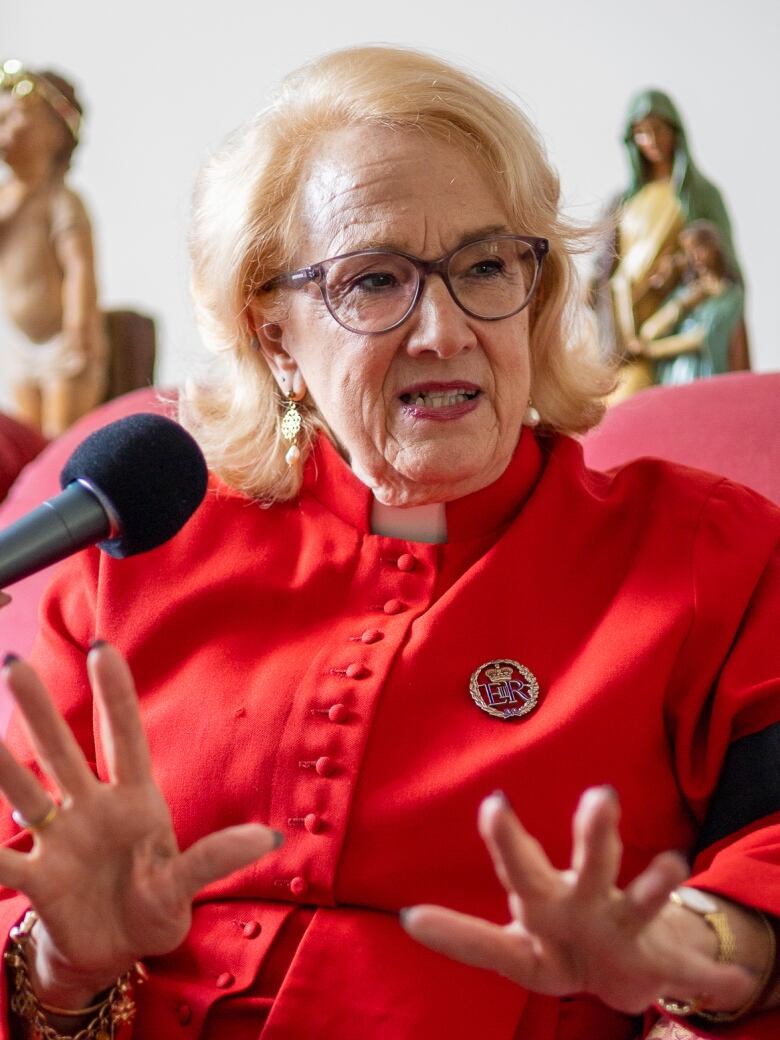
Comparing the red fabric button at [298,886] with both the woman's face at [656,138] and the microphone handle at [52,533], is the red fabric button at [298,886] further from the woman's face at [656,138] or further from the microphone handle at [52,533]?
the woman's face at [656,138]

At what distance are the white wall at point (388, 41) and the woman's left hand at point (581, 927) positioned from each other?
869mm

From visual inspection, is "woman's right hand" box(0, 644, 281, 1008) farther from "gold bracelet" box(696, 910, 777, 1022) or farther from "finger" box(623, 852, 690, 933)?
"gold bracelet" box(696, 910, 777, 1022)

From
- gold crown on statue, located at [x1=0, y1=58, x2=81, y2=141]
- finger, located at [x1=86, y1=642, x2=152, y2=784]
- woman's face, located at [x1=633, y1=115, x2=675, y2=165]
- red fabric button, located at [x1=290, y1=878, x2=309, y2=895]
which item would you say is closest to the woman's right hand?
finger, located at [x1=86, y1=642, x2=152, y2=784]

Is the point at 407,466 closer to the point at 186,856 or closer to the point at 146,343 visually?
the point at 186,856

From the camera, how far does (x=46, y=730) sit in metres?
0.97

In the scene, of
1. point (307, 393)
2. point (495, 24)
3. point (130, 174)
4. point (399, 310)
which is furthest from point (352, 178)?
point (130, 174)

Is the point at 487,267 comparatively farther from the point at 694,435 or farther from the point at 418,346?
the point at 694,435

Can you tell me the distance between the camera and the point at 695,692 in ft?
4.17

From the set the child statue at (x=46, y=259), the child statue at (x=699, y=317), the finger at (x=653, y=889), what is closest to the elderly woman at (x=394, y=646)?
the finger at (x=653, y=889)

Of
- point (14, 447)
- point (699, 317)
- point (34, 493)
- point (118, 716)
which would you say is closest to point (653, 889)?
point (118, 716)

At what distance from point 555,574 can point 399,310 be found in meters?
0.31

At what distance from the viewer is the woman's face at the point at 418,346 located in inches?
54.1

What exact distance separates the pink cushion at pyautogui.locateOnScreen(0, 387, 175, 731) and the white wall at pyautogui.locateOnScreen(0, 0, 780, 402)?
14cm

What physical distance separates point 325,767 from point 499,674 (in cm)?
19
